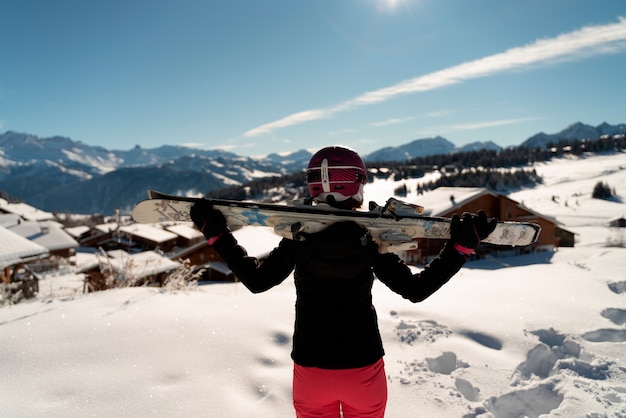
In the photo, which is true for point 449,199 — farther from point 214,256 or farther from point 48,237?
point 48,237

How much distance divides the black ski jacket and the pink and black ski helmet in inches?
10.3

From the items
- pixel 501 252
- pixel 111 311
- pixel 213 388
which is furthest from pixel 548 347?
pixel 501 252

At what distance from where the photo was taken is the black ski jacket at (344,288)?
7.12 feet

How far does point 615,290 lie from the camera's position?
6.27m

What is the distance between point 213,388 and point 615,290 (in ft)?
23.7

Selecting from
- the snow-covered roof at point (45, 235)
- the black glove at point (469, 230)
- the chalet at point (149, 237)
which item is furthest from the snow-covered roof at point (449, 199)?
the snow-covered roof at point (45, 235)

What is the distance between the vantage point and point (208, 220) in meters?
2.54

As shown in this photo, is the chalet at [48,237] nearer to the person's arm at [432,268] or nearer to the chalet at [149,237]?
the chalet at [149,237]

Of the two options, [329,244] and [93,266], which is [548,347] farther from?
[93,266]

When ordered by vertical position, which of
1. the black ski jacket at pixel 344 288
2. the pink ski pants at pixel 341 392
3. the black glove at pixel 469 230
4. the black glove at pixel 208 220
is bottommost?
the pink ski pants at pixel 341 392

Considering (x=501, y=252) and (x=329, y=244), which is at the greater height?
(x=329, y=244)

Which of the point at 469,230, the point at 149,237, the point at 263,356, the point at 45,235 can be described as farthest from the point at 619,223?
the point at 45,235

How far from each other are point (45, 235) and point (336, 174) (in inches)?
2150

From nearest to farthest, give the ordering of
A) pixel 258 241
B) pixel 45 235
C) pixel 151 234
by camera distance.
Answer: pixel 258 241 → pixel 45 235 → pixel 151 234
